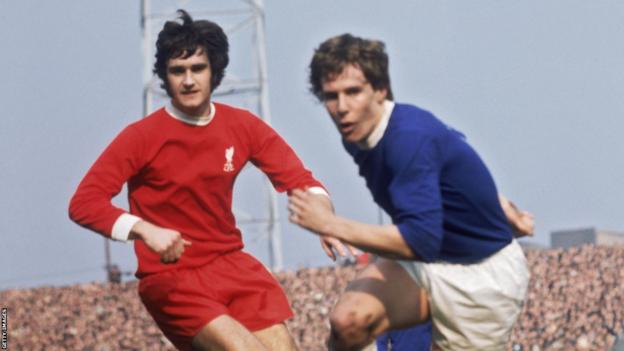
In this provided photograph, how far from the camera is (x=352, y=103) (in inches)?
281

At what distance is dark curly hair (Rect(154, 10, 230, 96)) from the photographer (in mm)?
8469

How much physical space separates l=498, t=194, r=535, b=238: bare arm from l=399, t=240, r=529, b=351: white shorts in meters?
0.15

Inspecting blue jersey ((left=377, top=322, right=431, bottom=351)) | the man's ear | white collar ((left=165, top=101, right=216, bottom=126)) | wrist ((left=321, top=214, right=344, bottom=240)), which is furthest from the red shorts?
the man's ear

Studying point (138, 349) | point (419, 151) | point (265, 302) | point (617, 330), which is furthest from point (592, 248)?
point (419, 151)

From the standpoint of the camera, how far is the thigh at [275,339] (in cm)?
838

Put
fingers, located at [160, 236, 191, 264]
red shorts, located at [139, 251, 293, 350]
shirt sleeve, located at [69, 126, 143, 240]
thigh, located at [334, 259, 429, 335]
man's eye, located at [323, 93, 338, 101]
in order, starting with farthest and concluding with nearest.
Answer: red shorts, located at [139, 251, 293, 350], shirt sleeve, located at [69, 126, 143, 240], fingers, located at [160, 236, 191, 264], thigh, located at [334, 259, 429, 335], man's eye, located at [323, 93, 338, 101]

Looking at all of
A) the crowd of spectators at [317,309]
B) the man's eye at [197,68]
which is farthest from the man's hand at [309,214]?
the crowd of spectators at [317,309]

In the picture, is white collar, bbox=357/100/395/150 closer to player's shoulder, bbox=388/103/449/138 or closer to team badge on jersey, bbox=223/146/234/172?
player's shoulder, bbox=388/103/449/138

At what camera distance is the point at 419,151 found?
22.9 ft

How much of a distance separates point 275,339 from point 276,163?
36.2 inches

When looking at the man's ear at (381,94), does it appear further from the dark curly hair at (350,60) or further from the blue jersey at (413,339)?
the blue jersey at (413,339)

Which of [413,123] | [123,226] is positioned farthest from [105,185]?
[413,123]

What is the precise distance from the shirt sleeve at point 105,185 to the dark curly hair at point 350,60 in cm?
124

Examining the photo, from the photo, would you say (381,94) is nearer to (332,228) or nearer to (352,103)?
(352,103)
